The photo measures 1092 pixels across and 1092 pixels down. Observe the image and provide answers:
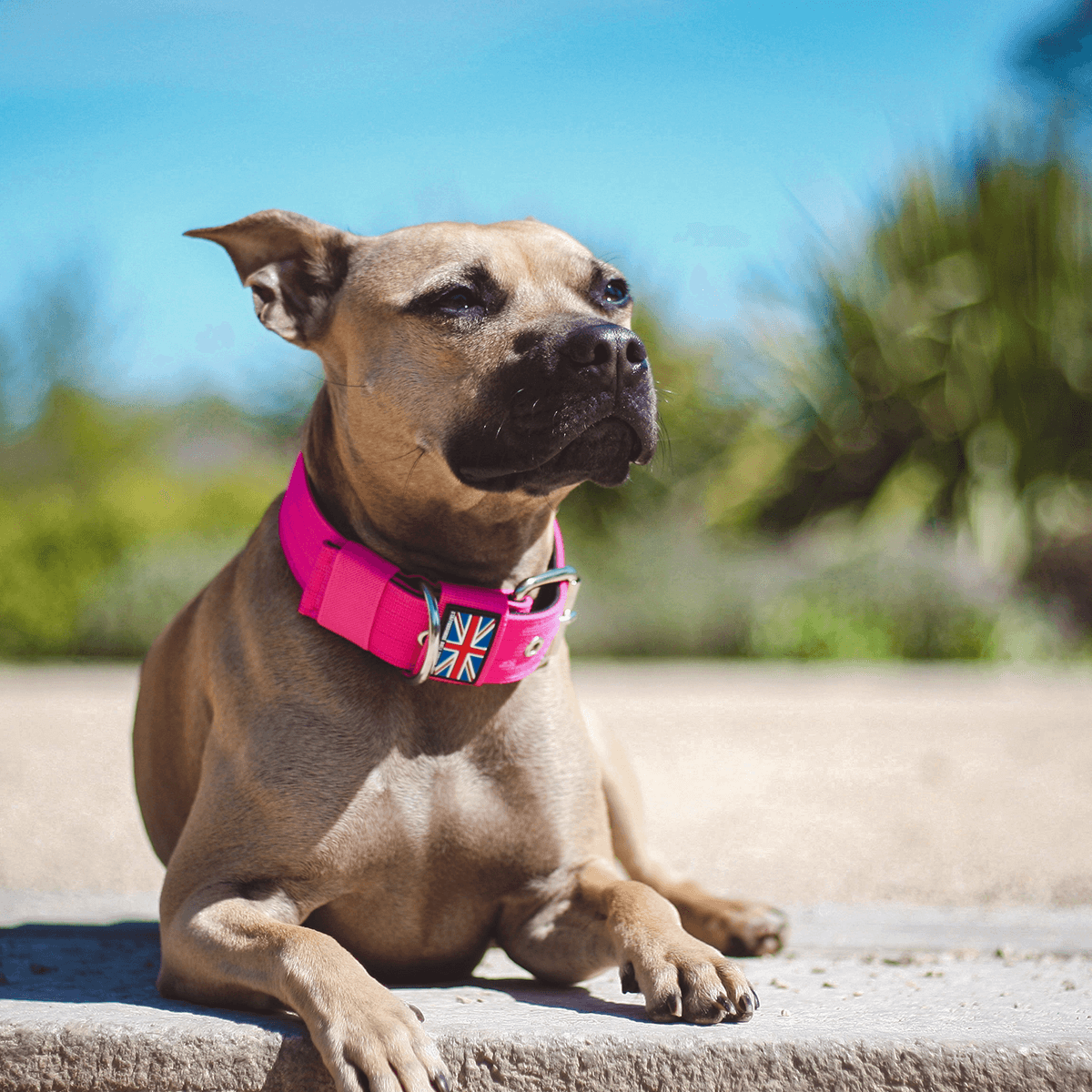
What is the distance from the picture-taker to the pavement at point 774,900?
6.50 ft

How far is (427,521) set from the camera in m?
2.58

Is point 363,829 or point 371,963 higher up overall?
point 363,829

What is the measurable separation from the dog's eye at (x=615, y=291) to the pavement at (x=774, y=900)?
1.67m

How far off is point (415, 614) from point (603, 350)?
2.25 ft

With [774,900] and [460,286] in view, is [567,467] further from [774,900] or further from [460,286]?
[774,900]

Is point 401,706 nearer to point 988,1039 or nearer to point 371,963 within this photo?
point 371,963

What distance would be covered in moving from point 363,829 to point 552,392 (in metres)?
0.99

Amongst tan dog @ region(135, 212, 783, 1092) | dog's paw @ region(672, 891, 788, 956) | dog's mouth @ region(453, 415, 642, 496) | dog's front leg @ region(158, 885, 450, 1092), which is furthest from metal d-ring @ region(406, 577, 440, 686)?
dog's paw @ region(672, 891, 788, 956)

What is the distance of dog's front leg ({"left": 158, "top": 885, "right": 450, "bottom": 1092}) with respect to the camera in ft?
5.93

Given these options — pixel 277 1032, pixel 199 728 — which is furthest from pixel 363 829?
pixel 199 728

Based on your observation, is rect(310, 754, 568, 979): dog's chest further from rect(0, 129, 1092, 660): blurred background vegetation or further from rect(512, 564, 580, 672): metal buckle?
rect(0, 129, 1092, 660): blurred background vegetation

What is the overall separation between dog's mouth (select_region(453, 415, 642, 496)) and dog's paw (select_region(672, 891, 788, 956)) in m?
1.24

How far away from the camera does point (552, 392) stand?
2428 mm

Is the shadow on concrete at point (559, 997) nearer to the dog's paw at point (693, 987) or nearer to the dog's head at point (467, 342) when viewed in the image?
the dog's paw at point (693, 987)
